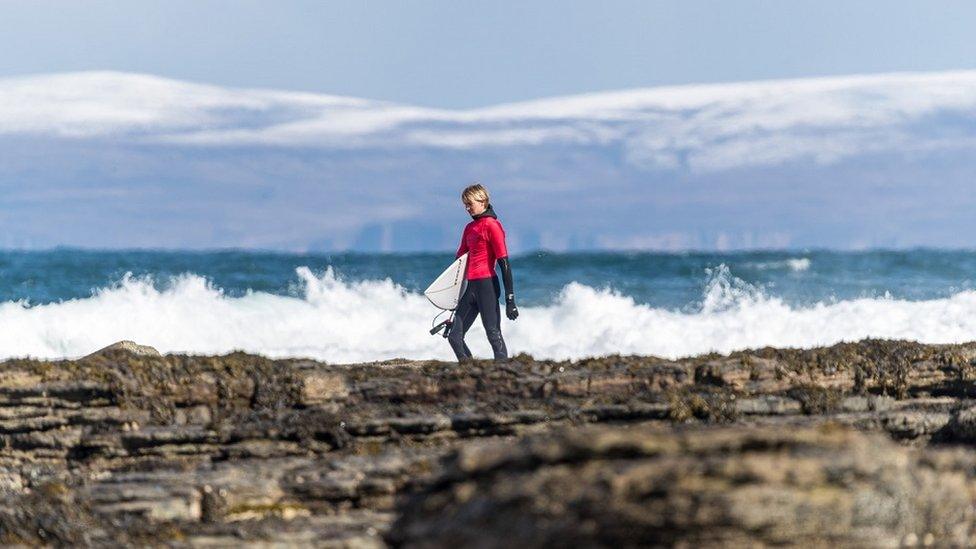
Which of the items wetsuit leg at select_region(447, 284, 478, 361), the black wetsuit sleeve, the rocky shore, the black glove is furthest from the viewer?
wetsuit leg at select_region(447, 284, 478, 361)

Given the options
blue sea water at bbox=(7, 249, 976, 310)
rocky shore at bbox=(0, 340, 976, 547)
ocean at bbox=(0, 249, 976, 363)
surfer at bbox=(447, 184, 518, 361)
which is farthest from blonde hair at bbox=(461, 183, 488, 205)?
blue sea water at bbox=(7, 249, 976, 310)

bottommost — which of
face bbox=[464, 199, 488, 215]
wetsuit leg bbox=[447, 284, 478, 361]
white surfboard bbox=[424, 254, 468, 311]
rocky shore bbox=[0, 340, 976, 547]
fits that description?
rocky shore bbox=[0, 340, 976, 547]

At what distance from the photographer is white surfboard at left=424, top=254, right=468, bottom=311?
14.9 metres

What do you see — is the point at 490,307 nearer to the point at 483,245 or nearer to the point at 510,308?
the point at 510,308

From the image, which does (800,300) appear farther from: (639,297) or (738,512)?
(738,512)

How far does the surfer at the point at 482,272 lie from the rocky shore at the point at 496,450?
1.57 m

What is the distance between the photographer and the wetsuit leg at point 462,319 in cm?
1486

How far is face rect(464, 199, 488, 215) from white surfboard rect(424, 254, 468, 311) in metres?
0.54

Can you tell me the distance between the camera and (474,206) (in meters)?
14.6

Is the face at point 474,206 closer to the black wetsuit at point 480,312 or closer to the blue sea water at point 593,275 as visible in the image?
the black wetsuit at point 480,312

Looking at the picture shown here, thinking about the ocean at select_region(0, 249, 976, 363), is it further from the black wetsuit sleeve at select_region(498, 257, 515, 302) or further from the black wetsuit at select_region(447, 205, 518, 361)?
the black wetsuit sleeve at select_region(498, 257, 515, 302)

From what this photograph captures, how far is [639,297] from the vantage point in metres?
43.4

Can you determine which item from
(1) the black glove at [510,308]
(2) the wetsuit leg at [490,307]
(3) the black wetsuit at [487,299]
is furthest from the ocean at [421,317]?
(1) the black glove at [510,308]

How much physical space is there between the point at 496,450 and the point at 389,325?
83.6ft
